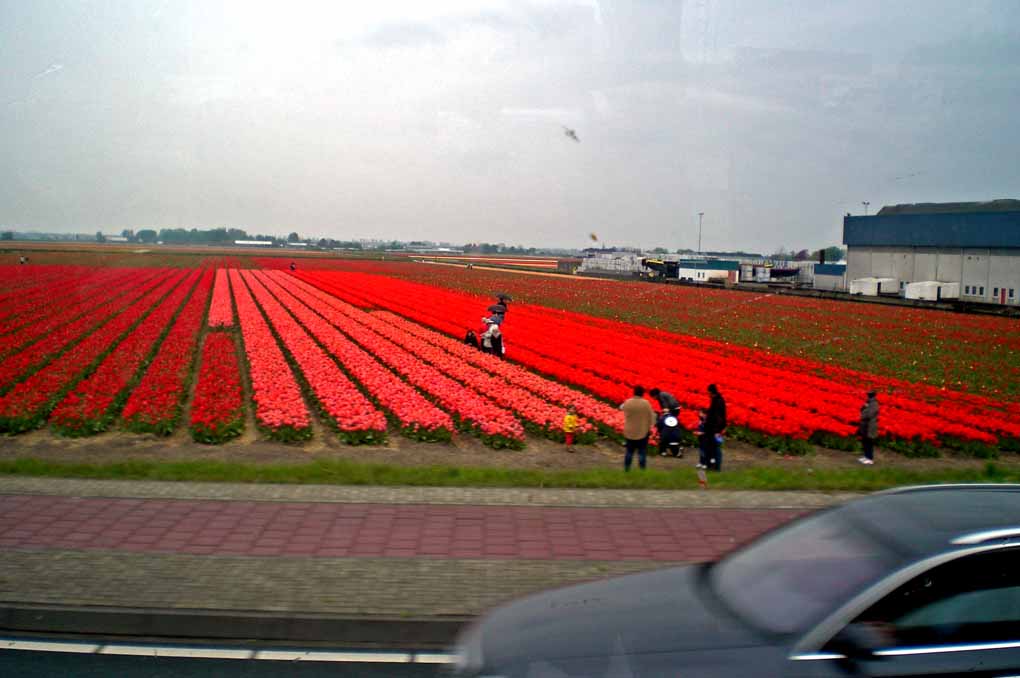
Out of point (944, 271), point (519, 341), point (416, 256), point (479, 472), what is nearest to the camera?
point (479, 472)

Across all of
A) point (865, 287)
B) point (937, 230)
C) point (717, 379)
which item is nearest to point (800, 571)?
point (717, 379)

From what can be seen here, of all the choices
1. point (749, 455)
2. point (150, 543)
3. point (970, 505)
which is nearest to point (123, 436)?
point (150, 543)

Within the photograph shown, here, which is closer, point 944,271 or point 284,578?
point 284,578

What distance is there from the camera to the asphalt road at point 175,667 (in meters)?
5.45

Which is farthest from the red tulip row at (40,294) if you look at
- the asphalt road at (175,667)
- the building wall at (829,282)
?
the building wall at (829,282)

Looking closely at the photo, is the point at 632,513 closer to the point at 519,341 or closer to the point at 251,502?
the point at 251,502

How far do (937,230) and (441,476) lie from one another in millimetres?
50620

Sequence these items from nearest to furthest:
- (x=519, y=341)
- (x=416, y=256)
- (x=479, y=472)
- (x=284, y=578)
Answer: (x=284, y=578) < (x=479, y=472) < (x=519, y=341) < (x=416, y=256)

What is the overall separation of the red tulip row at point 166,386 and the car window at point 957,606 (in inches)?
546

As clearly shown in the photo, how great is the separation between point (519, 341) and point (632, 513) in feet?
60.3

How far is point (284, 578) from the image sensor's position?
22.9 feet

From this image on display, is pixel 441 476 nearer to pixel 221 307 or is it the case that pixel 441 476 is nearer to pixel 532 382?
pixel 532 382

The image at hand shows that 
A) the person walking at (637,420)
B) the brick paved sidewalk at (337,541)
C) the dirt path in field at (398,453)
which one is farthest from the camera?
the dirt path in field at (398,453)

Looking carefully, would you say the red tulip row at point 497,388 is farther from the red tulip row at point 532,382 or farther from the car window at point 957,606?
the car window at point 957,606
